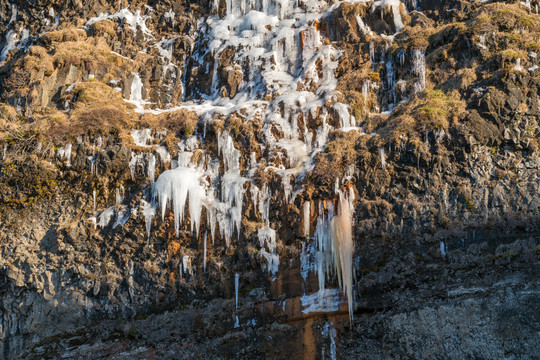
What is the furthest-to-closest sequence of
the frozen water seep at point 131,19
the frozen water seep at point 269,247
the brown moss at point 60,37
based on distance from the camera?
the frozen water seep at point 131,19
the brown moss at point 60,37
the frozen water seep at point 269,247

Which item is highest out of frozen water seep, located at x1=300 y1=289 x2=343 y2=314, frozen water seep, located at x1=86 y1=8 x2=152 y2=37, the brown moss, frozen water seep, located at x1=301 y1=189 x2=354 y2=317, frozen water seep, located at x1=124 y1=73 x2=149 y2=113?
frozen water seep, located at x1=86 y1=8 x2=152 y2=37

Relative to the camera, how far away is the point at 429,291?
52.2 ft

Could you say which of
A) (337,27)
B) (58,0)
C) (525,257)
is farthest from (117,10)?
(525,257)

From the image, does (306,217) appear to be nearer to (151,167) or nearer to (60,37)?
(151,167)

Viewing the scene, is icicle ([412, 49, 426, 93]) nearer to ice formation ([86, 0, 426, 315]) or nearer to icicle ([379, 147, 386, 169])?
ice formation ([86, 0, 426, 315])

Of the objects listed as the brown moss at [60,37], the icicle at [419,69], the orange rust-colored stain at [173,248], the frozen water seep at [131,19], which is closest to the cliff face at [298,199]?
the icicle at [419,69]

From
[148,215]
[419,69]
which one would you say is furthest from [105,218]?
[419,69]

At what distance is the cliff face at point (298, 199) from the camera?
16.0 meters

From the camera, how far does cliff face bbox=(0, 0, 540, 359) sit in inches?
628

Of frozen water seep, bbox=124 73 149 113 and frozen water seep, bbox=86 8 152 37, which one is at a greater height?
frozen water seep, bbox=86 8 152 37

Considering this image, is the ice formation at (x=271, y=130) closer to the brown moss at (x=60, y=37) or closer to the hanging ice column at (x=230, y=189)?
the hanging ice column at (x=230, y=189)

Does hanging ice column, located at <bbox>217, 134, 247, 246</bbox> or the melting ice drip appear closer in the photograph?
the melting ice drip

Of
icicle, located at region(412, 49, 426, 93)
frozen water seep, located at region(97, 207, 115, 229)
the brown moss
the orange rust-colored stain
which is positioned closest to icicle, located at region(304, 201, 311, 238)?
the orange rust-colored stain

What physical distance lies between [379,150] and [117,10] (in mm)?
16768
